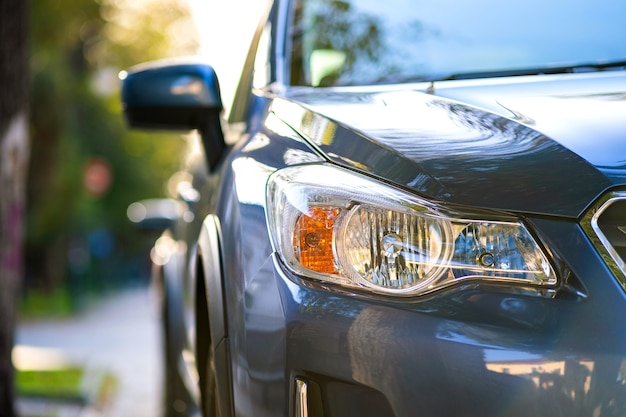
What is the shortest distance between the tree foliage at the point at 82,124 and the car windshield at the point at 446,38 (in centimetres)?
1964

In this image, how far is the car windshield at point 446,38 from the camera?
8.76 ft

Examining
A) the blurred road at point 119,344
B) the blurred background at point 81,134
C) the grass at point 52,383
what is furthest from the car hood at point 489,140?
the blurred background at point 81,134

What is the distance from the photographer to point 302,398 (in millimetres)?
1763

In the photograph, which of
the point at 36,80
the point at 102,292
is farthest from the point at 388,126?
the point at 102,292

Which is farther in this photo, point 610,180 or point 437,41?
point 437,41

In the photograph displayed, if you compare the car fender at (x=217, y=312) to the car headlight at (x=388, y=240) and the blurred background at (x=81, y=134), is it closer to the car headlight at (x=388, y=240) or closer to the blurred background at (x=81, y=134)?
the car headlight at (x=388, y=240)

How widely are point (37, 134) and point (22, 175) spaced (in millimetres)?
21447

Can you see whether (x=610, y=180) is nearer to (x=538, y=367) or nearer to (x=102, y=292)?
(x=538, y=367)

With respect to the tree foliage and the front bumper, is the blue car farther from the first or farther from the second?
the tree foliage

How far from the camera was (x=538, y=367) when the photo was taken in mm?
1604

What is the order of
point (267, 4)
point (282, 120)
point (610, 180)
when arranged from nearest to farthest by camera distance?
point (610, 180) → point (282, 120) → point (267, 4)

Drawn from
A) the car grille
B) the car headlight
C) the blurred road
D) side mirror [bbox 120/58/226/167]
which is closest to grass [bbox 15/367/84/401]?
A: the blurred road

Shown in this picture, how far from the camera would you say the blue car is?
1626 mm

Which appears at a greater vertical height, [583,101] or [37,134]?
[583,101]
